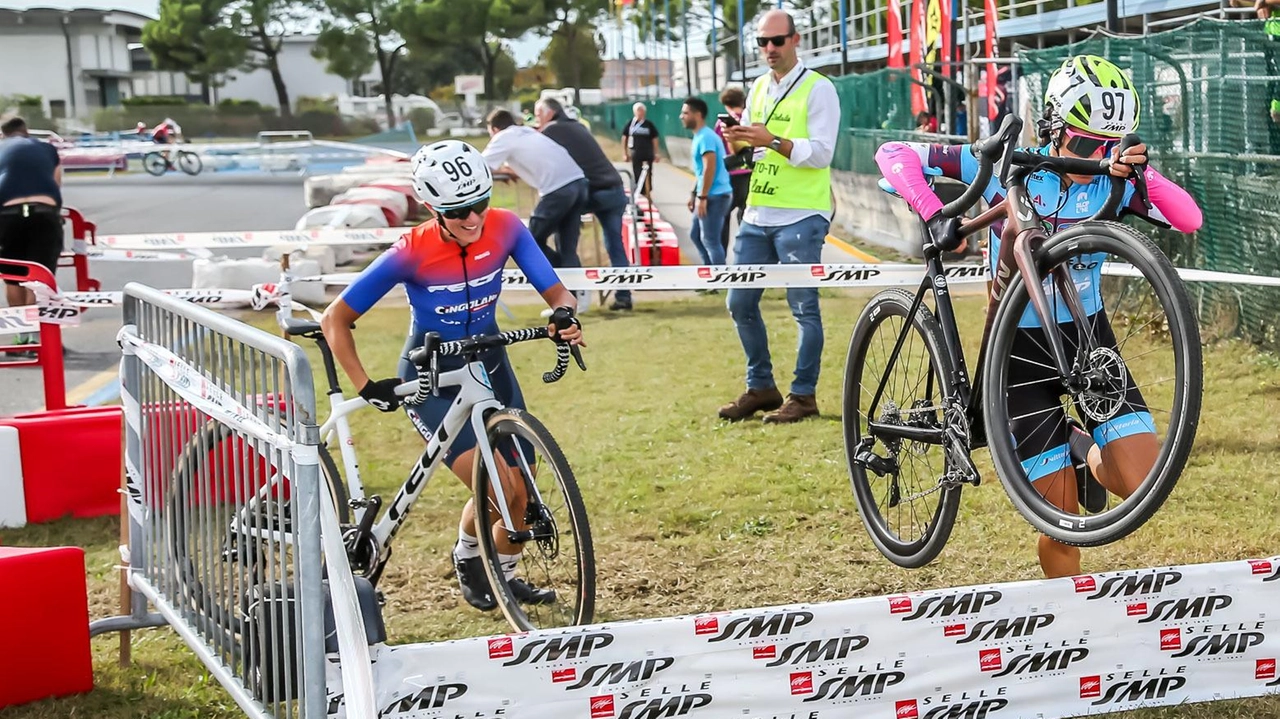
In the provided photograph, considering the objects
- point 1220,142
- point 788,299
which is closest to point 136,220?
point 1220,142

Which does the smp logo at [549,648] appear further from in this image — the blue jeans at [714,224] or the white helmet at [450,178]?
the blue jeans at [714,224]

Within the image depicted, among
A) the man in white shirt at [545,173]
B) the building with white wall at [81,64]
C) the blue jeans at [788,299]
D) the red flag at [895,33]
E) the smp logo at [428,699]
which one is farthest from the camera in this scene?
the building with white wall at [81,64]

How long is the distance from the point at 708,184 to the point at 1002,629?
9.94 metres

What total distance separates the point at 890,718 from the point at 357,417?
6288 mm

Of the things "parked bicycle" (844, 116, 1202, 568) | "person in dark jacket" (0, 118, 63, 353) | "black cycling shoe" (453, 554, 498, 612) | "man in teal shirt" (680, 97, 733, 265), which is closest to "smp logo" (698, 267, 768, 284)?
"parked bicycle" (844, 116, 1202, 568)

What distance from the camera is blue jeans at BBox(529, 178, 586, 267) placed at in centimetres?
1278

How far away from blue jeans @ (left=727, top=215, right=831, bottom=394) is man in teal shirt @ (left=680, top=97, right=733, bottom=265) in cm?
477

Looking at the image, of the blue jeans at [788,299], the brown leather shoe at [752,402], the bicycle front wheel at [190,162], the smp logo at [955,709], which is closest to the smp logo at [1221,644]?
the smp logo at [955,709]

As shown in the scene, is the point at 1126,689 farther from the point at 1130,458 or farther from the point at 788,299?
the point at 788,299

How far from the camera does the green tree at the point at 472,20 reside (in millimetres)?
108188

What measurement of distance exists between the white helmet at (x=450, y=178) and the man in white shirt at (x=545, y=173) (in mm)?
7359

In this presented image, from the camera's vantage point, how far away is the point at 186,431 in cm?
454

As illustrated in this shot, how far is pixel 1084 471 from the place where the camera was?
187 inches

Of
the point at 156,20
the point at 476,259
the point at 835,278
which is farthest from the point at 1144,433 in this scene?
the point at 156,20
